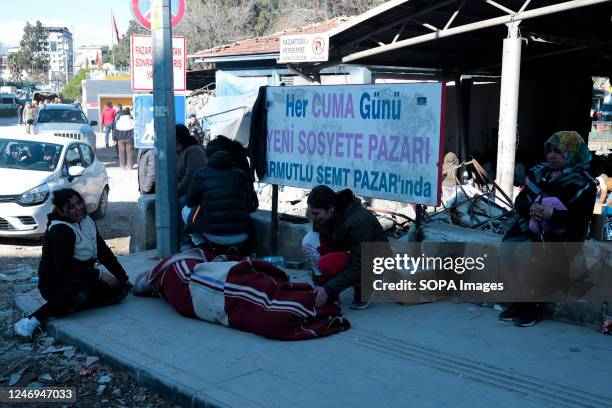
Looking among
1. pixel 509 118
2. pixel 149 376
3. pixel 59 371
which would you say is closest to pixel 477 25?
pixel 509 118

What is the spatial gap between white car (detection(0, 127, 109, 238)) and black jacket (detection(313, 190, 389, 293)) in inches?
211

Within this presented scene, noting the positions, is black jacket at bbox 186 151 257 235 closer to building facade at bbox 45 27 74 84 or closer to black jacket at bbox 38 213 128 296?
black jacket at bbox 38 213 128 296

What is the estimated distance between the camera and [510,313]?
17.8ft

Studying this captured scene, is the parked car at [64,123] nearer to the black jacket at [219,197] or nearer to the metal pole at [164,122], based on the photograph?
the metal pole at [164,122]

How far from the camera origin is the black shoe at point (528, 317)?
207 inches

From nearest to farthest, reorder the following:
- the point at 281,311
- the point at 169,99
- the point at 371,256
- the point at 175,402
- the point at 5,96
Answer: the point at 175,402 < the point at 281,311 < the point at 371,256 < the point at 169,99 < the point at 5,96

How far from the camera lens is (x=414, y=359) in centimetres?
466

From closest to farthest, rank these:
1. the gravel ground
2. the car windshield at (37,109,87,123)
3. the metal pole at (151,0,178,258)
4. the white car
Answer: the gravel ground → the metal pole at (151,0,178,258) → the white car → the car windshield at (37,109,87,123)

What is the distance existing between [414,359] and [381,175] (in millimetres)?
1992

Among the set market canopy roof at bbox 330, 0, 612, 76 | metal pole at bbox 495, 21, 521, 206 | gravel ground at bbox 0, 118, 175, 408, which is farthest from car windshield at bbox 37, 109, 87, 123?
metal pole at bbox 495, 21, 521, 206

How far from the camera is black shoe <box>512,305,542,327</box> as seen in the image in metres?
5.25

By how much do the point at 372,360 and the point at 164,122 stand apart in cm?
381

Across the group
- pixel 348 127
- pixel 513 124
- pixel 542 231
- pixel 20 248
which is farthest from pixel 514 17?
pixel 20 248

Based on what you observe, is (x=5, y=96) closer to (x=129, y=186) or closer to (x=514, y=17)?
(x=129, y=186)
